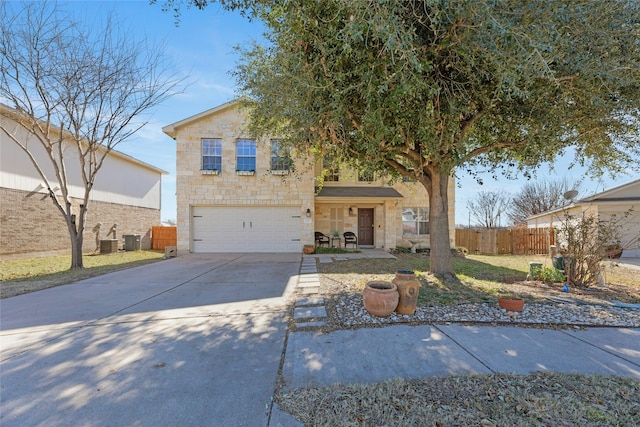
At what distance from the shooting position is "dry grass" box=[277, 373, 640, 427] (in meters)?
2.29

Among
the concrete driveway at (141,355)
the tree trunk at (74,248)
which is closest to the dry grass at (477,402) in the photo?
the concrete driveway at (141,355)

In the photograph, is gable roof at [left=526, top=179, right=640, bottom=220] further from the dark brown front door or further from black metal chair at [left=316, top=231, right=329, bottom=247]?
black metal chair at [left=316, top=231, right=329, bottom=247]

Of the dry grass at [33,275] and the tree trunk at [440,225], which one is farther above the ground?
the tree trunk at [440,225]

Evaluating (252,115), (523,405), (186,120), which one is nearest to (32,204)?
(186,120)

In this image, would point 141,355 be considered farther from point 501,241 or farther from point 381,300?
point 501,241

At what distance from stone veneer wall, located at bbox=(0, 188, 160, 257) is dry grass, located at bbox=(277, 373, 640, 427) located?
585 inches

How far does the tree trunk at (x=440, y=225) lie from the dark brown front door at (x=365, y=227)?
27.8 feet

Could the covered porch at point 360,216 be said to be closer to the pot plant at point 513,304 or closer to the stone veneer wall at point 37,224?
the pot plant at point 513,304

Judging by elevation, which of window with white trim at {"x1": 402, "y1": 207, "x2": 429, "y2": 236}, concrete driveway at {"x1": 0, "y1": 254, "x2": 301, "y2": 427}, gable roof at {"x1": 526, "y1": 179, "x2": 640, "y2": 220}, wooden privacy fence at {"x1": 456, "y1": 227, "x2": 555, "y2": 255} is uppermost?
gable roof at {"x1": 526, "y1": 179, "x2": 640, "y2": 220}

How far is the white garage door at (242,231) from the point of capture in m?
13.5

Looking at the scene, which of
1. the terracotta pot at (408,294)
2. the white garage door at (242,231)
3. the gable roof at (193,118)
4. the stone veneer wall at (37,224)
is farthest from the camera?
the white garage door at (242,231)

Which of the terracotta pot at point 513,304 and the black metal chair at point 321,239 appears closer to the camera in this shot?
the terracotta pot at point 513,304

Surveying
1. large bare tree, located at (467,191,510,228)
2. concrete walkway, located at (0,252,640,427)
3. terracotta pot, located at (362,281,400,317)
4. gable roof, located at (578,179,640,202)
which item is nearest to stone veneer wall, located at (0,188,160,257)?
concrete walkway, located at (0,252,640,427)

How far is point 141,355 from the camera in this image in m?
3.43
